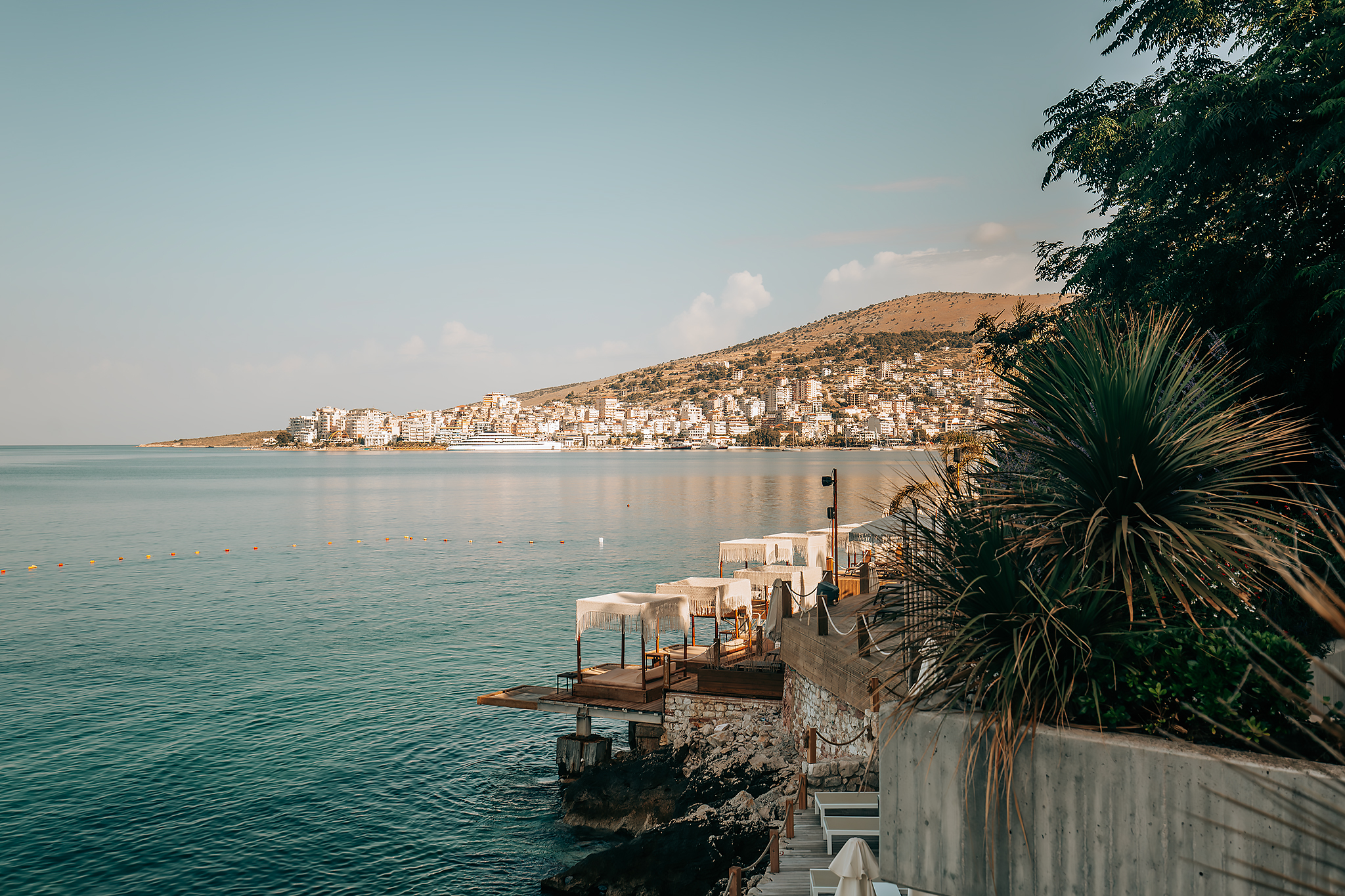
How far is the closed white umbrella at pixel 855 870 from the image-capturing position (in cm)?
718

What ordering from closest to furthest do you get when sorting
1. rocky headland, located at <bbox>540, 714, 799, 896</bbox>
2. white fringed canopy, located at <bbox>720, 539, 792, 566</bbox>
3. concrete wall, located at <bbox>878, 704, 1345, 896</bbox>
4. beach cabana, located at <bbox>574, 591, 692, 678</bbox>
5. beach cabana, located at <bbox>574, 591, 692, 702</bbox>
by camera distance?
concrete wall, located at <bbox>878, 704, 1345, 896</bbox> → rocky headland, located at <bbox>540, 714, 799, 896</bbox> → beach cabana, located at <bbox>574, 591, 692, 702</bbox> → beach cabana, located at <bbox>574, 591, 692, 678</bbox> → white fringed canopy, located at <bbox>720, 539, 792, 566</bbox>

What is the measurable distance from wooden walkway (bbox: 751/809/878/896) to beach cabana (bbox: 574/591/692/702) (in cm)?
734

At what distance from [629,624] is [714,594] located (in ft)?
10.7

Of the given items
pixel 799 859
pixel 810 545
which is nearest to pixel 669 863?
pixel 799 859

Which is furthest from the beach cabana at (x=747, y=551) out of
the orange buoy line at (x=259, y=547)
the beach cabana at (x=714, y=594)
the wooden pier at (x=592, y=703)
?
the orange buoy line at (x=259, y=547)

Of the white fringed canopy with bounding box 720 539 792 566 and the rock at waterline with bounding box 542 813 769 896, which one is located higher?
the white fringed canopy with bounding box 720 539 792 566

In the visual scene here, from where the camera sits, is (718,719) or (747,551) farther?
(747,551)

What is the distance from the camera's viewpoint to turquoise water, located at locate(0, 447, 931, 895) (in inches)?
562

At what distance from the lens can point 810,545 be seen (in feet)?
90.2

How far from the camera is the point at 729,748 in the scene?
16312mm

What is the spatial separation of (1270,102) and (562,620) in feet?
91.7

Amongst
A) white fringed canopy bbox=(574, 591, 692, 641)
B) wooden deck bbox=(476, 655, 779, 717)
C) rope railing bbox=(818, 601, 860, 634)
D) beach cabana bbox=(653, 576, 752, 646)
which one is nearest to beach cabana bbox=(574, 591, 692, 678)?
white fringed canopy bbox=(574, 591, 692, 641)

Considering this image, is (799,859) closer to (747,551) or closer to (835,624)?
(835,624)

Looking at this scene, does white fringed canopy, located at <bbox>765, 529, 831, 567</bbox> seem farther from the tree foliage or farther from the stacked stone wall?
the tree foliage
